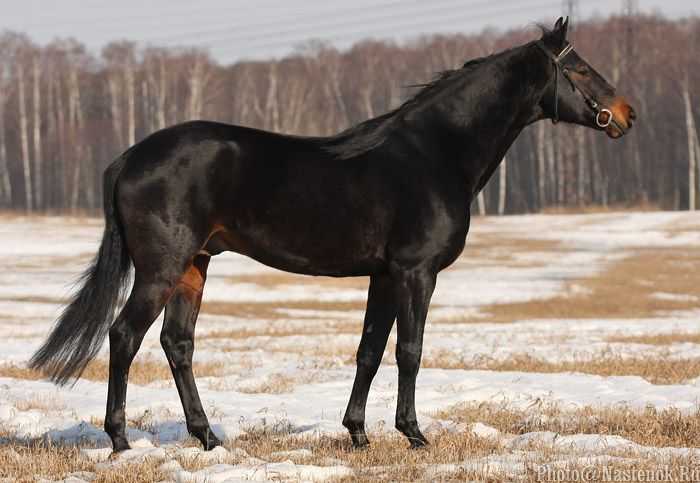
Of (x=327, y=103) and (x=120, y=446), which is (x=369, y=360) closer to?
(x=120, y=446)

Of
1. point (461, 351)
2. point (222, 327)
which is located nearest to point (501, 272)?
point (222, 327)

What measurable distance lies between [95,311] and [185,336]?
2.03 ft

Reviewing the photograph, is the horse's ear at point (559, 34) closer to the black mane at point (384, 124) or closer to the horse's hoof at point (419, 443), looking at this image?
the black mane at point (384, 124)

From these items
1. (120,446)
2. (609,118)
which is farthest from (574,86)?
(120,446)

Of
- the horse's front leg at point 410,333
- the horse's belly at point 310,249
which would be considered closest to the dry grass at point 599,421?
the horse's front leg at point 410,333

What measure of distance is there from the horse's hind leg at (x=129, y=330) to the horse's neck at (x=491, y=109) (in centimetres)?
216

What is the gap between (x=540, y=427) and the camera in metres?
7.41

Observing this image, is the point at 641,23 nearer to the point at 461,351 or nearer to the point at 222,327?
the point at 222,327

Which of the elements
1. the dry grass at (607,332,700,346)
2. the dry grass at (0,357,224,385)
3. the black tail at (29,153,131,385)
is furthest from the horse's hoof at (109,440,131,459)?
the dry grass at (607,332,700,346)

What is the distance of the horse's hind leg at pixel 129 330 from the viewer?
652 cm

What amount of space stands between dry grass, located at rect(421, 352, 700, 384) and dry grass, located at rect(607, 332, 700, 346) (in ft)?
10.0

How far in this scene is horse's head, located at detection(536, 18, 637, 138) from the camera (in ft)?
23.3

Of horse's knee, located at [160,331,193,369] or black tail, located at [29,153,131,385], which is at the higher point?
black tail, located at [29,153,131,385]

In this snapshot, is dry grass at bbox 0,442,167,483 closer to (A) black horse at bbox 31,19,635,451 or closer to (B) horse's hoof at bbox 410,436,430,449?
(A) black horse at bbox 31,19,635,451
